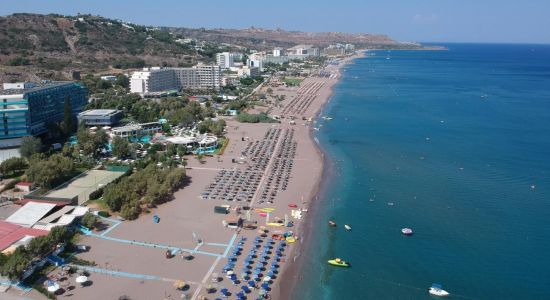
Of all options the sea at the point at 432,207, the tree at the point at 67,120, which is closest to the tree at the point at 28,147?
the tree at the point at 67,120

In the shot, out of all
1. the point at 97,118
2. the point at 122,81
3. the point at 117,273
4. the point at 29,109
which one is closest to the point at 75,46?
the point at 122,81

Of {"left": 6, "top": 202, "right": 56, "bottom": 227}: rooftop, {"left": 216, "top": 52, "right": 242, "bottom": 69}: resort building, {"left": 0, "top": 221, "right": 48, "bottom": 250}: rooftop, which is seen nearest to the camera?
{"left": 0, "top": 221, "right": 48, "bottom": 250}: rooftop

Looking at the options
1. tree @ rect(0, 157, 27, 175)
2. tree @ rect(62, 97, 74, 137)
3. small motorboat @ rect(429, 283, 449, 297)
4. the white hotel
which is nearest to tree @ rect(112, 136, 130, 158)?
tree @ rect(0, 157, 27, 175)

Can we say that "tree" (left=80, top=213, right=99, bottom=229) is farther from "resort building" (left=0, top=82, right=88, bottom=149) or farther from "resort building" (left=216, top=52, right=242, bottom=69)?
"resort building" (left=216, top=52, right=242, bottom=69)

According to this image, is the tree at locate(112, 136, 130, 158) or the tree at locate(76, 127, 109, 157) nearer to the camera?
the tree at locate(76, 127, 109, 157)

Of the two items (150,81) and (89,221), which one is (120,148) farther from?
(150,81)

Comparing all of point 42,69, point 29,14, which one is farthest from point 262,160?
point 29,14

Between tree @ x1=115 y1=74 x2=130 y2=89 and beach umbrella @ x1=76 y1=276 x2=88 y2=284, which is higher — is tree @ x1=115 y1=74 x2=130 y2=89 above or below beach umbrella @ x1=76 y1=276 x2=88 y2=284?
above

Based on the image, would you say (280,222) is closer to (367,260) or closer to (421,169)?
(367,260)
